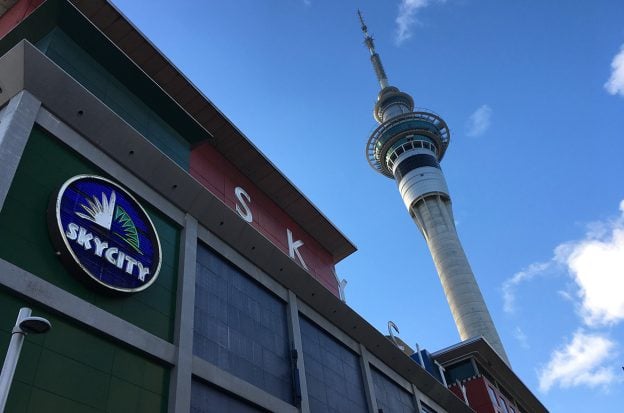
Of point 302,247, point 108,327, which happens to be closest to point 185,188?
point 108,327

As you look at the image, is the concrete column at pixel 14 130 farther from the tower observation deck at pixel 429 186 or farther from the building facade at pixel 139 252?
the tower observation deck at pixel 429 186

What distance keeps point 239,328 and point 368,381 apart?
11.9 metres

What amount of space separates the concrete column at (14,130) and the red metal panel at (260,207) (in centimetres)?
1012

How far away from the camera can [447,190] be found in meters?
98.6

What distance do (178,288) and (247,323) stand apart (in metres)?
4.72

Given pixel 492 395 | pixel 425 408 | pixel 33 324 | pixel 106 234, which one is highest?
pixel 492 395

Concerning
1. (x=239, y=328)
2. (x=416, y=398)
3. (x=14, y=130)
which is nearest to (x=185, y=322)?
(x=239, y=328)

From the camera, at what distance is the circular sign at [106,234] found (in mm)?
18094

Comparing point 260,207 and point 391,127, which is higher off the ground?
point 391,127

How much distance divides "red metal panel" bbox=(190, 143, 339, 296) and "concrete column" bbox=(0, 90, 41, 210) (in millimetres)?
10124

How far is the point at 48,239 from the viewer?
17.5 meters

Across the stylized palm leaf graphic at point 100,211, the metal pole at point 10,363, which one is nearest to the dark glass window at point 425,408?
the stylized palm leaf graphic at point 100,211

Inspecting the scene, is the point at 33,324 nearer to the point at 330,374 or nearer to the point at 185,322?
the point at 185,322

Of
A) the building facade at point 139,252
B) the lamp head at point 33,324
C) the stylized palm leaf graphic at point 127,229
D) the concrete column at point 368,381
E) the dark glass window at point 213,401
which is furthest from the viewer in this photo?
the concrete column at point 368,381
